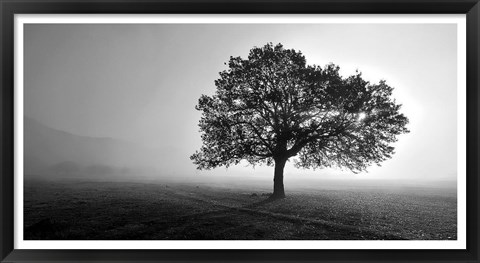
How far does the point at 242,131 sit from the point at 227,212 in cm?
269

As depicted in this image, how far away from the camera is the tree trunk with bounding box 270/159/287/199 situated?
25.5 feet

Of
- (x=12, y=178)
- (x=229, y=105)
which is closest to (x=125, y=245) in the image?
(x=12, y=178)

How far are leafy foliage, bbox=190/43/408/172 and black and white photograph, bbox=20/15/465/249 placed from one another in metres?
0.04

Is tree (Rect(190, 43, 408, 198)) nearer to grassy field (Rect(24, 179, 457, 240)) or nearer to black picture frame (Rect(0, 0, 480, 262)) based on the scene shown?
grassy field (Rect(24, 179, 457, 240))

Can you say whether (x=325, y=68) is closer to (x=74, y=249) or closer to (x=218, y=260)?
(x=218, y=260)

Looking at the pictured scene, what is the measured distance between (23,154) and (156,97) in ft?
12.0

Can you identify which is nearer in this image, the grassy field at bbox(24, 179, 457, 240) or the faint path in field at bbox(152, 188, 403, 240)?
the grassy field at bbox(24, 179, 457, 240)

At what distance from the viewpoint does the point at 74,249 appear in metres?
6.22

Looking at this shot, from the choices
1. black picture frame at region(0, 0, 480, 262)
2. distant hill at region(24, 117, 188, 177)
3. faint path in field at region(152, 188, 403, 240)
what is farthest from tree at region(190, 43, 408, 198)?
black picture frame at region(0, 0, 480, 262)

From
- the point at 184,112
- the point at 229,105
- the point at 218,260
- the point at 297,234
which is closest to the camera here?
the point at 218,260

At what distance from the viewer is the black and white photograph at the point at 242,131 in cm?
668
